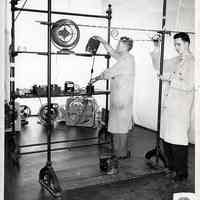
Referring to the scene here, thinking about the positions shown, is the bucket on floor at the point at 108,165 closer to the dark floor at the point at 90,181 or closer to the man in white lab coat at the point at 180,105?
the dark floor at the point at 90,181

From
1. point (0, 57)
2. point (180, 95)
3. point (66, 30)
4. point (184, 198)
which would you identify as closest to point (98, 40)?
point (66, 30)

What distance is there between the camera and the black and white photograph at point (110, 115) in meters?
2.86

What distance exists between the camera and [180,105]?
124 inches

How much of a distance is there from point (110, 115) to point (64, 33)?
116 centimetres

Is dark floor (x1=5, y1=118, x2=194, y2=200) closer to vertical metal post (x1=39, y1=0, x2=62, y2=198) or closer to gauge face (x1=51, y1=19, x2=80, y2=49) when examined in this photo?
vertical metal post (x1=39, y1=0, x2=62, y2=198)

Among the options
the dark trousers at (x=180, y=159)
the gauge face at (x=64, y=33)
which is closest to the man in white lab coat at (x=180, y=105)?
the dark trousers at (x=180, y=159)

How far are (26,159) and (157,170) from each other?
5.23 ft

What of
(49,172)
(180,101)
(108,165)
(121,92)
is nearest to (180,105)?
(180,101)

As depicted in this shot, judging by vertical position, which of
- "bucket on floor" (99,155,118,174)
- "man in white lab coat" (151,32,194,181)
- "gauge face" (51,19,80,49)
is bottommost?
"bucket on floor" (99,155,118,174)

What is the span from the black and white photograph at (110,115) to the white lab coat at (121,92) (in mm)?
12

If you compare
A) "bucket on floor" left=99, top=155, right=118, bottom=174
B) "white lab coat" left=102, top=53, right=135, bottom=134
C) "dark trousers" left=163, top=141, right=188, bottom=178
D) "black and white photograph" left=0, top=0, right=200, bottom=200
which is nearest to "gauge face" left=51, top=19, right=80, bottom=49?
"black and white photograph" left=0, top=0, right=200, bottom=200

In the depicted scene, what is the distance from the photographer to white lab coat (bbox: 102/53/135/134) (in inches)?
143

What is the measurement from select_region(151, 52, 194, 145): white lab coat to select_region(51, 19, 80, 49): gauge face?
3.88 feet

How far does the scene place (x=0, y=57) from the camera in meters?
1.22
